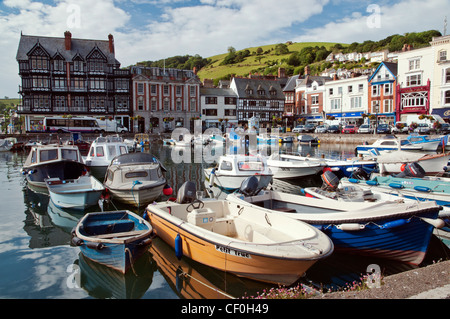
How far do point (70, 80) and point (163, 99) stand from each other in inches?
704

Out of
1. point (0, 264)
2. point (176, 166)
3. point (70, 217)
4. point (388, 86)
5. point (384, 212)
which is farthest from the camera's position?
point (388, 86)

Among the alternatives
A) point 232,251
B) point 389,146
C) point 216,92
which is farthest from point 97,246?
point 216,92

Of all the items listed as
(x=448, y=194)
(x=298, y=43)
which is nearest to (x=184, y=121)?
(x=448, y=194)

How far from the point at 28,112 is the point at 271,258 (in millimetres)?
67254

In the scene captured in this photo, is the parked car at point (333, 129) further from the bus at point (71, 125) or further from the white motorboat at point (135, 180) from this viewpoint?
the white motorboat at point (135, 180)

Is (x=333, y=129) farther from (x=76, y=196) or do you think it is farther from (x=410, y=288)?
(x=410, y=288)

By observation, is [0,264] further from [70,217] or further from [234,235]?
[234,235]

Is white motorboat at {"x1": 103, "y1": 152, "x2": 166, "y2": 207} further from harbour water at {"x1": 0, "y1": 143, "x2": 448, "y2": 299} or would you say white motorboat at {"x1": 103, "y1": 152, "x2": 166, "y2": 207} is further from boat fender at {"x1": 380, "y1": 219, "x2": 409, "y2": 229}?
boat fender at {"x1": 380, "y1": 219, "x2": 409, "y2": 229}

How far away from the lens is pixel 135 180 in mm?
16391

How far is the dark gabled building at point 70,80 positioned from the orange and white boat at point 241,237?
196ft

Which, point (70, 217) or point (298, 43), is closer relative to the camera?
point (70, 217)

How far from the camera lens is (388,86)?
60.4 meters

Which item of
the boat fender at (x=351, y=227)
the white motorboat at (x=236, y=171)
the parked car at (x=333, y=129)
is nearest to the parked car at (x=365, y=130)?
the parked car at (x=333, y=129)

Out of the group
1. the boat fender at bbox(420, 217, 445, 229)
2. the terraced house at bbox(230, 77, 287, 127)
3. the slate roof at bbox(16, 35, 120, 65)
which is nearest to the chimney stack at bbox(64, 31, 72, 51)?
the slate roof at bbox(16, 35, 120, 65)
